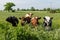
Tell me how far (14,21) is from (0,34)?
17.7 feet

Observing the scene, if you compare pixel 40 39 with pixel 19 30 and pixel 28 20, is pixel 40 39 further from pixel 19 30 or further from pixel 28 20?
pixel 28 20

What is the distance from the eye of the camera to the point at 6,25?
7.99 metres

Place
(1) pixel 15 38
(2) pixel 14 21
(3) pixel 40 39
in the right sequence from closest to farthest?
(1) pixel 15 38, (3) pixel 40 39, (2) pixel 14 21

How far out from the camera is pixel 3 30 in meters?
7.64

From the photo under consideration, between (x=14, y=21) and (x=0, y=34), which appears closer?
(x=0, y=34)

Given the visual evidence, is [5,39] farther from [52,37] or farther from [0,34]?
[52,37]

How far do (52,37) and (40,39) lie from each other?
54 centimetres

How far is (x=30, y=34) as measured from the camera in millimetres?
7730

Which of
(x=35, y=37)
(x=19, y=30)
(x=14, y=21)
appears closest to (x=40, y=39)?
(x=35, y=37)

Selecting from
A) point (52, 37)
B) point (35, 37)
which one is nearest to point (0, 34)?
point (35, 37)

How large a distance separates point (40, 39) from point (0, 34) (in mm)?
1275

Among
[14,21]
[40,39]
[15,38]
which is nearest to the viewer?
[15,38]

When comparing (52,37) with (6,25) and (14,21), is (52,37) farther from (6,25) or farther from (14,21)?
(14,21)

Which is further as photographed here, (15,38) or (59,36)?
(59,36)
